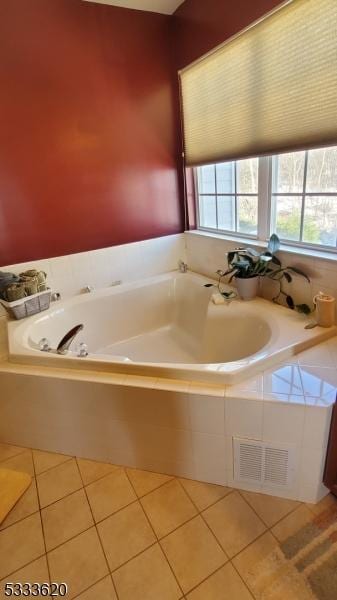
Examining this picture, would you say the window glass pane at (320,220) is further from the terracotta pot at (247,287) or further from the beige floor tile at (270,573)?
the beige floor tile at (270,573)

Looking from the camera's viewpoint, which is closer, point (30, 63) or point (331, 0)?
point (331, 0)

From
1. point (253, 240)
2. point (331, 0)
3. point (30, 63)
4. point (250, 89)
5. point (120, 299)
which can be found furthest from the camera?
point (120, 299)

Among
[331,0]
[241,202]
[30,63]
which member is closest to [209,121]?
[241,202]

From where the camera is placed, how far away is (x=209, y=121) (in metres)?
2.09

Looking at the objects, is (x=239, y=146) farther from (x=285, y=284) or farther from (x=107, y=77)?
(x=107, y=77)

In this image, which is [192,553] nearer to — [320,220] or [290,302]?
[290,302]

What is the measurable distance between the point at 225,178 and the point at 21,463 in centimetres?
218

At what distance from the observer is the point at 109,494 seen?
1.41 meters

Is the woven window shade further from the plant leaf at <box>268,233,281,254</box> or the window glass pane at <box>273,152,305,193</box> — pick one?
the plant leaf at <box>268,233,281,254</box>

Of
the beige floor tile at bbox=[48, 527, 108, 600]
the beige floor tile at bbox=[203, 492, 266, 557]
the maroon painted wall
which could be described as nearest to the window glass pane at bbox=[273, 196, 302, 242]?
the maroon painted wall

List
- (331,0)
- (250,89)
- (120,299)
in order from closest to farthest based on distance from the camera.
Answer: (331,0), (250,89), (120,299)

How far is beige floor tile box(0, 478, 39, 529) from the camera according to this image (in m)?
1.32

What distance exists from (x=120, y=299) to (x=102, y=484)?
1225 mm

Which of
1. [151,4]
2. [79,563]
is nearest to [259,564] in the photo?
[79,563]
